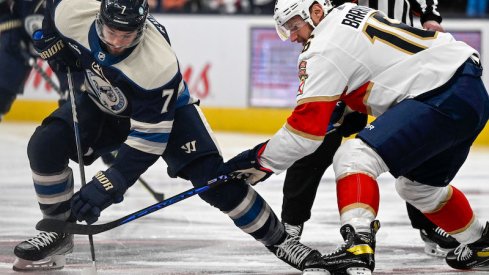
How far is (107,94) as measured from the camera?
3.61 metres

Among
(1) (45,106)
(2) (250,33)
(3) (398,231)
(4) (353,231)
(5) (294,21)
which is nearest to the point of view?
(4) (353,231)

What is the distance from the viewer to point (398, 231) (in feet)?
15.0

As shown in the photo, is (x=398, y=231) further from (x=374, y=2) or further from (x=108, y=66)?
(x=108, y=66)

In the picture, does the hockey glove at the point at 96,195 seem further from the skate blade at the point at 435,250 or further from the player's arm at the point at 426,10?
the player's arm at the point at 426,10

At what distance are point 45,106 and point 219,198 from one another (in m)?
5.50

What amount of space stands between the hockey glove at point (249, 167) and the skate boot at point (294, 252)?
0.25 metres

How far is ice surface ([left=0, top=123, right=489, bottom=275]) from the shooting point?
3.81 m

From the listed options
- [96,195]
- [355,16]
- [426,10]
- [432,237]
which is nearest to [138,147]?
[96,195]

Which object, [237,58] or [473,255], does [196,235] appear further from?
[237,58]

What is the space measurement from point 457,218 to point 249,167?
0.72 metres

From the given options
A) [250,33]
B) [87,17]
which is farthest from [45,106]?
[87,17]

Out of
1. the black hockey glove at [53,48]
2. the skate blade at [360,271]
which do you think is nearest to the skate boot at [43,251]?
the black hockey glove at [53,48]

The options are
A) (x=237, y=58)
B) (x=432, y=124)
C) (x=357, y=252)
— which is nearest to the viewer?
(x=357, y=252)

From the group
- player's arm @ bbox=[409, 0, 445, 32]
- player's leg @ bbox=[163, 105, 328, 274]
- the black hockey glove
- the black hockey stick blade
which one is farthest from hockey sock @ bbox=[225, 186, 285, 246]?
player's arm @ bbox=[409, 0, 445, 32]
